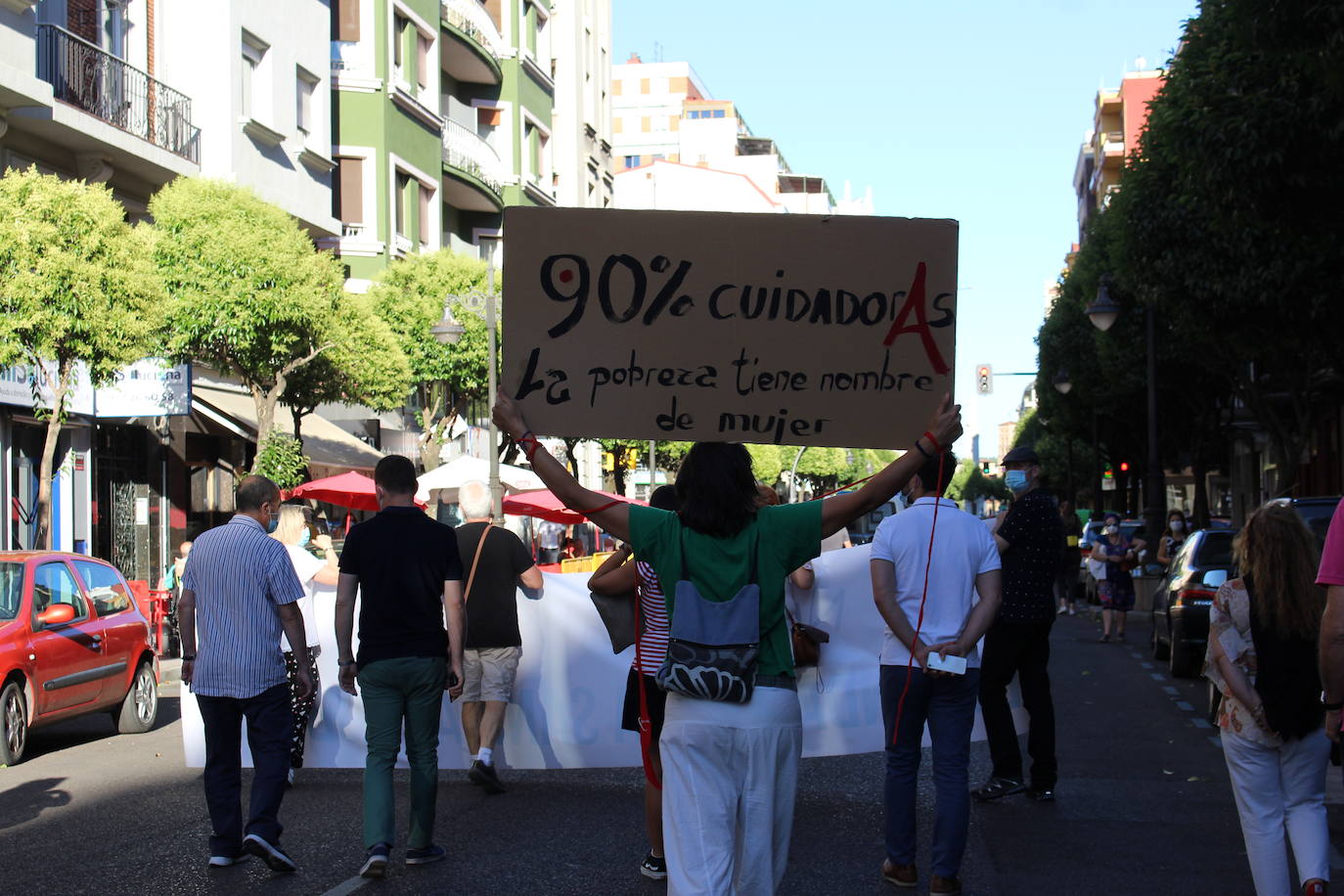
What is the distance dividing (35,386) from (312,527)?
193 inches

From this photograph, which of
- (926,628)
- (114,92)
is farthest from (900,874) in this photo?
(114,92)

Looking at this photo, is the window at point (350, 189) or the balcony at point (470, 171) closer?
the window at point (350, 189)

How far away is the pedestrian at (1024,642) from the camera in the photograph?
894 centimetres

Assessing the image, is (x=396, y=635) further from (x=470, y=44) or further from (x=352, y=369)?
(x=470, y=44)

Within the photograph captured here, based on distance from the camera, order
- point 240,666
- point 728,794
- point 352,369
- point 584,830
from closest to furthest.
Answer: point 728,794
point 240,666
point 584,830
point 352,369

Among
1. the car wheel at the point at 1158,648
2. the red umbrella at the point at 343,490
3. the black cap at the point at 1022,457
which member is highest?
the black cap at the point at 1022,457

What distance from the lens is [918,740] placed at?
22.6 ft

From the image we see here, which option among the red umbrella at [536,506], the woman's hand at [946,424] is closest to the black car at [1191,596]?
the red umbrella at [536,506]

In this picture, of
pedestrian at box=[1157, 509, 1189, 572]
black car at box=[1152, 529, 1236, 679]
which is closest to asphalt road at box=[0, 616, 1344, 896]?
black car at box=[1152, 529, 1236, 679]

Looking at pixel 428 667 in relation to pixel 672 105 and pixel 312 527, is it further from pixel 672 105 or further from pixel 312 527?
pixel 672 105

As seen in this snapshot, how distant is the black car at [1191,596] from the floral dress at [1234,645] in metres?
9.18

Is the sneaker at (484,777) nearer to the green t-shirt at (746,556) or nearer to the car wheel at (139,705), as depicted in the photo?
the green t-shirt at (746,556)

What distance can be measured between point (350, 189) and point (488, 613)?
28.6 meters

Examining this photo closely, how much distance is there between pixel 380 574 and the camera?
7027mm
